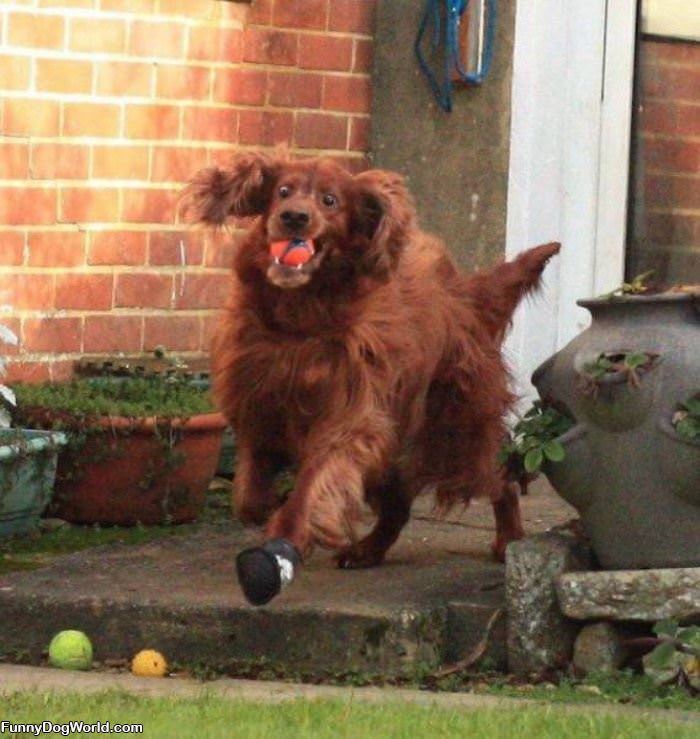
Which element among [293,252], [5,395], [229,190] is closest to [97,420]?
[5,395]

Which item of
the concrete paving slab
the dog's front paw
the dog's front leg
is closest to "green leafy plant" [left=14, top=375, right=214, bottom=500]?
the concrete paving slab

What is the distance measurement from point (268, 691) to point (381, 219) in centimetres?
126

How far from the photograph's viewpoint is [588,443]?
201 inches

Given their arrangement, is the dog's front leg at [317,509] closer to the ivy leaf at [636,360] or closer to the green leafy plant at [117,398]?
the ivy leaf at [636,360]

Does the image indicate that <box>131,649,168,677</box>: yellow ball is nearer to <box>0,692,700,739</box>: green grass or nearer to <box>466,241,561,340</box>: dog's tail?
<box>0,692,700,739</box>: green grass

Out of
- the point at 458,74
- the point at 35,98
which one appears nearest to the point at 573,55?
the point at 458,74

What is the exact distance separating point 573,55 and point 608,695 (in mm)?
3351

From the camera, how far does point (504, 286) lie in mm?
5914

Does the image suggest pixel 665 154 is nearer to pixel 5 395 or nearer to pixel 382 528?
pixel 382 528

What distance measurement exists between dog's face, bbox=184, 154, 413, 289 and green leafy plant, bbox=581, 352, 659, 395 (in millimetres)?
629

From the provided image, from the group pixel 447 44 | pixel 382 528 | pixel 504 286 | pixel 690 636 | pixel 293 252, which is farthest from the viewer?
pixel 447 44

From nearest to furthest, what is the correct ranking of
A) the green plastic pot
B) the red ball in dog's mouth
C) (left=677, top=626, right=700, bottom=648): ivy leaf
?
(left=677, top=626, right=700, bottom=648): ivy leaf
the red ball in dog's mouth
the green plastic pot

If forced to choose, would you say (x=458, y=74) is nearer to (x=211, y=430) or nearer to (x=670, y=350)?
(x=211, y=430)

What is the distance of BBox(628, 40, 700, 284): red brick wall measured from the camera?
7836 millimetres
